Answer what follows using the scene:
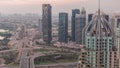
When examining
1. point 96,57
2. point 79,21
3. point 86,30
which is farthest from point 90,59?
point 79,21

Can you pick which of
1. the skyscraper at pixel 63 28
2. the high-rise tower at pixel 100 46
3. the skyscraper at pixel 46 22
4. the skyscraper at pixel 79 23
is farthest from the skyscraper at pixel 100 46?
the skyscraper at pixel 46 22

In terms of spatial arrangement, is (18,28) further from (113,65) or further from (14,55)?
(113,65)

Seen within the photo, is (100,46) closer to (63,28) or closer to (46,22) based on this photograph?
(63,28)

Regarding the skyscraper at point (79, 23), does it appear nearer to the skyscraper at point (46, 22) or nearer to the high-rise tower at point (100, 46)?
the skyscraper at point (46, 22)

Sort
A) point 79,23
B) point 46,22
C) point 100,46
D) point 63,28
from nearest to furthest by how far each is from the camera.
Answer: point 100,46
point 79,23
point 63,28
point 46,22

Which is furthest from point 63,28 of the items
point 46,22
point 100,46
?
point 100,46

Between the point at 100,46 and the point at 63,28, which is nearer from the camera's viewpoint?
the point at 100,46

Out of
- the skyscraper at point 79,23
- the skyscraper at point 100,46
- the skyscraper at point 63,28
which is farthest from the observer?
the skyscraper at point 63,28
